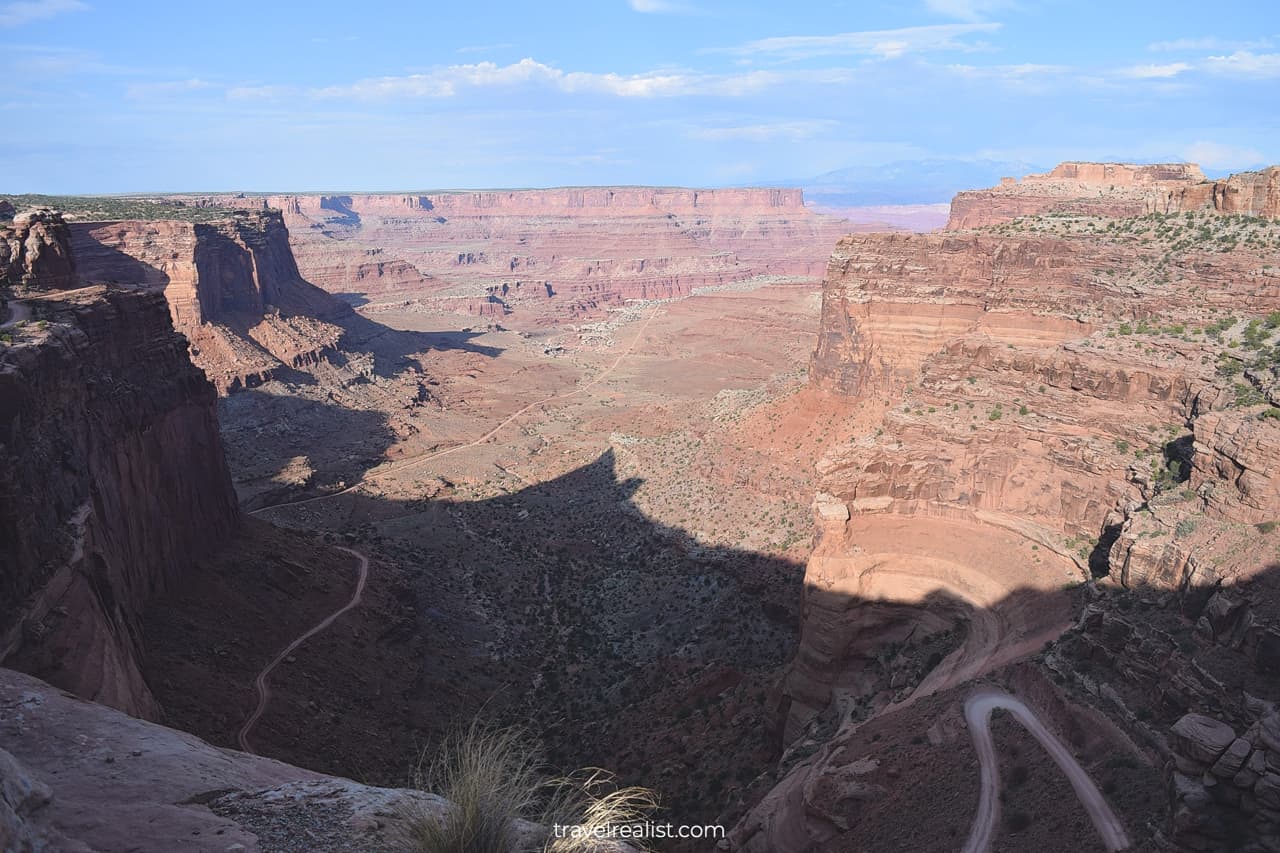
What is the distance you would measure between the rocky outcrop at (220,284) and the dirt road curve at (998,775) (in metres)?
66.5

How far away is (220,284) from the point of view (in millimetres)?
82062

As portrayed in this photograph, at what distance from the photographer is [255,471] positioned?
201ft

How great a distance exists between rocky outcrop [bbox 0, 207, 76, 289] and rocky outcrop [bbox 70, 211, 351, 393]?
121ft

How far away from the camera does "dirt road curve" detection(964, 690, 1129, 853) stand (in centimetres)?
1545

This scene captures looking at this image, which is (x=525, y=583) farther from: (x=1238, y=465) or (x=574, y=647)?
(x=1238, y=465)

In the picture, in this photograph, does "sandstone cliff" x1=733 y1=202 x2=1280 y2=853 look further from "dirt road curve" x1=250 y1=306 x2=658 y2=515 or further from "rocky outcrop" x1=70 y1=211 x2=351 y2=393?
"rocky outcrop" x1=70 y1=211 x2=351 y2=393

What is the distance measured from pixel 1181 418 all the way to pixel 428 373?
90.4m

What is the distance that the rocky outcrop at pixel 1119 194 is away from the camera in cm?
3509

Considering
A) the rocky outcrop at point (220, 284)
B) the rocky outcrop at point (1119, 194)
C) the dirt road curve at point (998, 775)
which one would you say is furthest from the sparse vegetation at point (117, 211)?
the dirt road curve at point (998, 775)

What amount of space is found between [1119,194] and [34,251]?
57.2m

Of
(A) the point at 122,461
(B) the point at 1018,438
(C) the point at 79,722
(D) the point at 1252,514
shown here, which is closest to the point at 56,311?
(A) the point at 122,461

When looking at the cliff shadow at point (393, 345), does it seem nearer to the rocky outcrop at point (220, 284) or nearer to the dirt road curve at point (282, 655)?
the rocky outcrop at point (220, 284)

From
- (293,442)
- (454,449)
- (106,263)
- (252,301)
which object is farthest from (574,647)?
(252,301)

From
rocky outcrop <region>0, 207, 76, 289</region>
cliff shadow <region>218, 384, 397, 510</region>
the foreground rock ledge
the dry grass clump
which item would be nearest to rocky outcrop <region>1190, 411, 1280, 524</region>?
the dry grass clump
